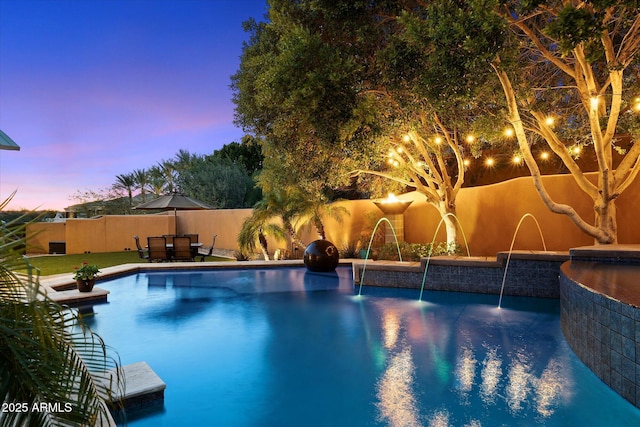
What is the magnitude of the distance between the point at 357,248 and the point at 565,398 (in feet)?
38.9

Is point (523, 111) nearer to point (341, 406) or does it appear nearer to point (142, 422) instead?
point (341, 406)

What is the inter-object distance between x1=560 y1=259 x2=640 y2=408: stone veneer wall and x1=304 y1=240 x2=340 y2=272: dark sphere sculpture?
7.75 m

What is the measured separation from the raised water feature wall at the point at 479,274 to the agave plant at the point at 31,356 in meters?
8.58

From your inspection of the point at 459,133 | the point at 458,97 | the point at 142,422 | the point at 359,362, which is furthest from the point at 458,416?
the point at 459,133

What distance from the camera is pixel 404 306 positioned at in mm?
8117

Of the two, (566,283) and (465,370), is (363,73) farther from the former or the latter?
(465,370)

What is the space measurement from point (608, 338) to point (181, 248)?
1323cm

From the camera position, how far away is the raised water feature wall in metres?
8.32

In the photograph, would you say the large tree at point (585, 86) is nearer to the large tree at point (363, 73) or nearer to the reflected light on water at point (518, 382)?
the large tree at point (363, 73)

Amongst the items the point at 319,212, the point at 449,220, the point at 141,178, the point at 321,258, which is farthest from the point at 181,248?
the point at 141,178

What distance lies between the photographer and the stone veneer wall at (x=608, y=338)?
3.49 m

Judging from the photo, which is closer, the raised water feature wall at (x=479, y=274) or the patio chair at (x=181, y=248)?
the raised water feature wall at (x=479, y=274)

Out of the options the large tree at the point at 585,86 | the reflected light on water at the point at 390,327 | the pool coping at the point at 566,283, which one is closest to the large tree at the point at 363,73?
the large tree at the point at 585,86

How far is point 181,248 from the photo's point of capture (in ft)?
48.2
